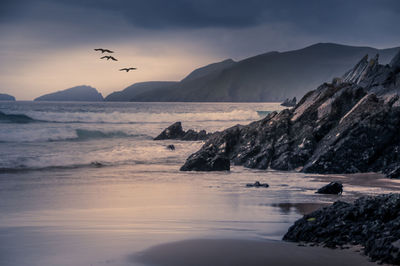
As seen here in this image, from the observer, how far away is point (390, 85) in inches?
795

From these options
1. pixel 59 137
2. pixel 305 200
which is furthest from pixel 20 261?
pixel 59 137

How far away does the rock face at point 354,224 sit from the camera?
6684mm

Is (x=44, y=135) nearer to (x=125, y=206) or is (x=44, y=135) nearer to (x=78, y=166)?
(x=78, y=166)

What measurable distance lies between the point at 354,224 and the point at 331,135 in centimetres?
1159

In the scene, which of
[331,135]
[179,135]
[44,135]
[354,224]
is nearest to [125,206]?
[354,224]

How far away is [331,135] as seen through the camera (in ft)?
60.1

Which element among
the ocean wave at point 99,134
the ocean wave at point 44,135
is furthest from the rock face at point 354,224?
the ocean wave at point 99,134

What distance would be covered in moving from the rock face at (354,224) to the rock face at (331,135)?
8517mm

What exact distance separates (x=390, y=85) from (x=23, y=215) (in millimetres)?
15849

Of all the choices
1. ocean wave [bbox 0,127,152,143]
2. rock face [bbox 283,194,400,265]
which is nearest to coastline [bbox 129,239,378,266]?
rock face [bbox 283,194,400,265]

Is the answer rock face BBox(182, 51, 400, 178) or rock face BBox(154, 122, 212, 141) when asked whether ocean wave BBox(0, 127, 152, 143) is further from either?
rock face BBox(182, 51, 400, 178)

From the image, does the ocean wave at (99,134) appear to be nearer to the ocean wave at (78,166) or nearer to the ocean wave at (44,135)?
the ocean wave at (44,135)

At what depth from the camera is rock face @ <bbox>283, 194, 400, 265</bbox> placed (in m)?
6.68

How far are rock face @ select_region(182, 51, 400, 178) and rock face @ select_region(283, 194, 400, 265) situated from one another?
27.9ft
